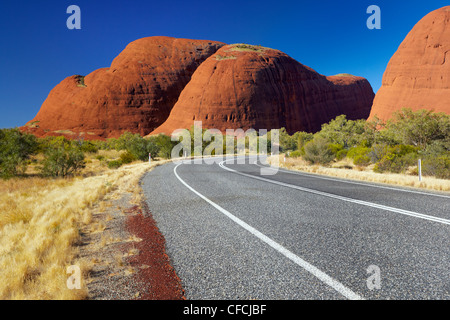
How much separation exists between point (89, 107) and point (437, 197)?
323 feet

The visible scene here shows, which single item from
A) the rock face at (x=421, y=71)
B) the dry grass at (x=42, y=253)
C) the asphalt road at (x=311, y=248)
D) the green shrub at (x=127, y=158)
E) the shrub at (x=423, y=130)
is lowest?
the dry grass at (x=42, y=253)

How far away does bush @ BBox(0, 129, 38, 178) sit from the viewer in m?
16.8

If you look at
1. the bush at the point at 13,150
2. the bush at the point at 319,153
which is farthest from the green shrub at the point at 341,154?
the bush at the point at 13,150

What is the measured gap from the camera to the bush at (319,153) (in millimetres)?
21062

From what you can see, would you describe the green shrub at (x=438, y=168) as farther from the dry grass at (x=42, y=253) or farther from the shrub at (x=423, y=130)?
the dry grass at (x=42, y=253)

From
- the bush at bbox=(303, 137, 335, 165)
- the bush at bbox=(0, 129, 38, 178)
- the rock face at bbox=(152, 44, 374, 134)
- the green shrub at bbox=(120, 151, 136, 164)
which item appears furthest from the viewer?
the rock face at bbox=(152, 44, 374, 134)

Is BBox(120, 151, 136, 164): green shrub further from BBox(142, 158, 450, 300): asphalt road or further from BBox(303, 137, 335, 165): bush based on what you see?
BBox(142, 158, 450, 300): asphalt road

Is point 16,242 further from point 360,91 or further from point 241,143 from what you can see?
point 360,91

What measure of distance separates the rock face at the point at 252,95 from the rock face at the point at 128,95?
8.55 meters

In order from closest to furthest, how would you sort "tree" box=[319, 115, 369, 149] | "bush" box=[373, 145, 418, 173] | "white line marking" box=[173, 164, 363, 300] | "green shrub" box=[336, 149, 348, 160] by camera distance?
"white line marking" box=[173, 164, 363, 300] → "bush" box=[373, 145, 418, 173] → "green shrub" box=[336, 149, 348, 160] → "tree" box=[319, 115, 369, 149]

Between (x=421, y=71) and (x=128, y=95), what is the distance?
3191 inches

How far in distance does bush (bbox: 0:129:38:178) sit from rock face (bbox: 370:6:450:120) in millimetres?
46542

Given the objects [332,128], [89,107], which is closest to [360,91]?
[332,128]

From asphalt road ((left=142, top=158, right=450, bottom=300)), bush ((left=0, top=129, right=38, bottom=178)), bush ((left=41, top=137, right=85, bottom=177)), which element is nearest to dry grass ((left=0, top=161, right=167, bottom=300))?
asphalt road ((left=142, top=158, right=450, bottom=300))
